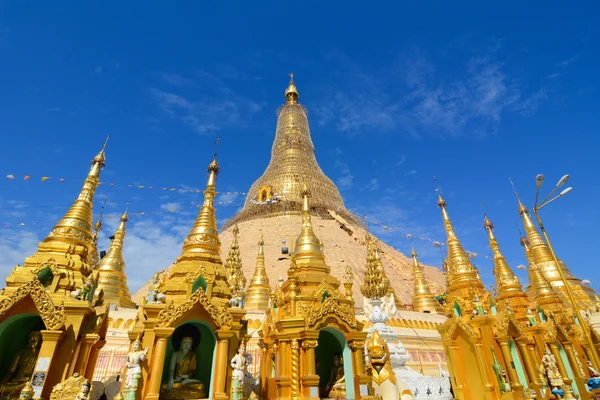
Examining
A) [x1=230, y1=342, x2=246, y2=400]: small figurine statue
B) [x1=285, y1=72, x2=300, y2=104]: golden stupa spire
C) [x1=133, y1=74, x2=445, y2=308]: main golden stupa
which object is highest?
[x1=285, y1=72, x2=300, y2=104]: golden stupa spire

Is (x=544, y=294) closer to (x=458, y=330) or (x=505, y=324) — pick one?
(x=505, y=324)

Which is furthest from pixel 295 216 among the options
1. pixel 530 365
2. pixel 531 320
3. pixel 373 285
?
pixel 530 365

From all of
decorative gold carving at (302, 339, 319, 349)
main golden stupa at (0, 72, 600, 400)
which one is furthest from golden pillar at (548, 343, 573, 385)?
decorative gold carving at (302, 339, 319, 349)

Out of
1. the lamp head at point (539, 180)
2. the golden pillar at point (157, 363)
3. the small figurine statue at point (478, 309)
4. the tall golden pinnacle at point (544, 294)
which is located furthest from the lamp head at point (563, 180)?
the tall golden pinnacle at point (544, 294)

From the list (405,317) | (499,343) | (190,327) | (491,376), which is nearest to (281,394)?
(190,327)

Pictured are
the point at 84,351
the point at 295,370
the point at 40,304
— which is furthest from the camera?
the point at 295,370

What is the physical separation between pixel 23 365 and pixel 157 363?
3331 mm

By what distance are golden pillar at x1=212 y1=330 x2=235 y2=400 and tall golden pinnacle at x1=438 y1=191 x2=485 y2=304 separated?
36.2ft

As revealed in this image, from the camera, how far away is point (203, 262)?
1092 centimetres

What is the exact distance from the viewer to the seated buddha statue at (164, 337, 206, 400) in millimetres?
8984

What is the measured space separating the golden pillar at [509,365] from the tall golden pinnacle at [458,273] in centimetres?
348

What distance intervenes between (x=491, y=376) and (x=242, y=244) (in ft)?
111

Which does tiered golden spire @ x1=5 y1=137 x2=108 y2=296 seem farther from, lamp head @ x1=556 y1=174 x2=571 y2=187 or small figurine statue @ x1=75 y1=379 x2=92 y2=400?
lamp head @ x1=556 y1=174 x2=571 y2=187

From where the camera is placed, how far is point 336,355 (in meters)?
11.2
